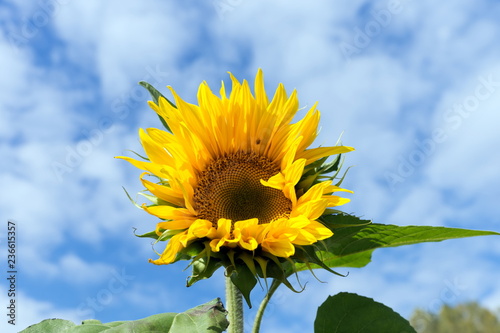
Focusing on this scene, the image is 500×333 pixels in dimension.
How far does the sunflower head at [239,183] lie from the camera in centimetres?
212

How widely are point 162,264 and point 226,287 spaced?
13.8 inches

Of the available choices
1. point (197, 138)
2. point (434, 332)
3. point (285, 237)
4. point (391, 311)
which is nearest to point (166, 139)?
point (197, 138)

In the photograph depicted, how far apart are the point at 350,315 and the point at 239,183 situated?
799 millimetres

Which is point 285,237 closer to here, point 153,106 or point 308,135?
point 308,135

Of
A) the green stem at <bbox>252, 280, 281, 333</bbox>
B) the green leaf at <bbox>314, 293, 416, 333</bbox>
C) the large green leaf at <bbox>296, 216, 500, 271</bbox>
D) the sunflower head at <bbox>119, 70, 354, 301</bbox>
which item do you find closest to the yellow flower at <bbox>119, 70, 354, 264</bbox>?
the sunflower head at <bbox>119, 70, 354, 301</bbox>

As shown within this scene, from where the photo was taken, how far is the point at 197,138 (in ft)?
7.74

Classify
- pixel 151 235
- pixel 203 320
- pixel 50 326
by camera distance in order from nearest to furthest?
pixel 203 320 → pixel 151 235 → pixel 50 326

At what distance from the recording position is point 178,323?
2.02 meters

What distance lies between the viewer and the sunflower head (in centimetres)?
212

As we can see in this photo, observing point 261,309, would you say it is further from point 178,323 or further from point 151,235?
point 151,235

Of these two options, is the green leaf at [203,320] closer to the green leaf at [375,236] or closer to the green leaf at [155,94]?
the green leaf at [375,236]

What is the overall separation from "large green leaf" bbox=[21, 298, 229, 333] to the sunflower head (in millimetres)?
121

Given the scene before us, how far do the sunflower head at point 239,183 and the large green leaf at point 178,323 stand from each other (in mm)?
121

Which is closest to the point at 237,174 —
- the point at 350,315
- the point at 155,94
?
the point at 155,94
